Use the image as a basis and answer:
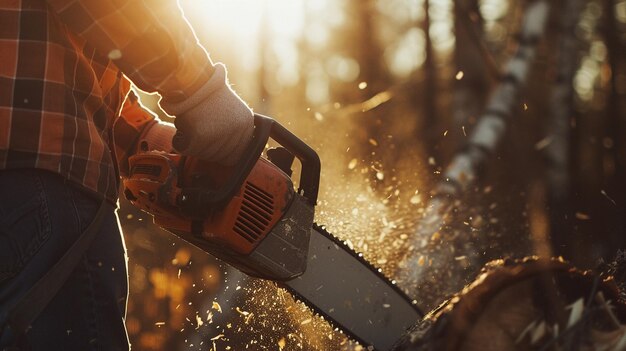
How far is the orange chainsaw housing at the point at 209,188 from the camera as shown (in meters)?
2.20

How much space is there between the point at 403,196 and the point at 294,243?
2446 mm

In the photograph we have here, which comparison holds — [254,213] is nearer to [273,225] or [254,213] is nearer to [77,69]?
[273,225]

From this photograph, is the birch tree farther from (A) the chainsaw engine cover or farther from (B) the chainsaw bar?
(A) the chainsaw engine cover

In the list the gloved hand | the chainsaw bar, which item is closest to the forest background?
the chainsaw bar

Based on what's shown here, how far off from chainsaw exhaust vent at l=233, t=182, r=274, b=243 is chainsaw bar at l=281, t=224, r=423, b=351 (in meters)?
0.30

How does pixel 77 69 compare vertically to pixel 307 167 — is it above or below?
above

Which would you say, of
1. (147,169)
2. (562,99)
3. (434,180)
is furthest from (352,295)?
(562,99)

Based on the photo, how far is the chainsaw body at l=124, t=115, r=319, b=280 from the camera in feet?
7.15

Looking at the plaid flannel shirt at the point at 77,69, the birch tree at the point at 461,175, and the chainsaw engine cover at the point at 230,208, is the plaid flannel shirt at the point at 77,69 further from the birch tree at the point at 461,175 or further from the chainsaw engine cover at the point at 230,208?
the birch tree at the point at 461,175

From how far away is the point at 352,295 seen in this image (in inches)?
103

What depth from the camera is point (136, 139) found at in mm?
2387

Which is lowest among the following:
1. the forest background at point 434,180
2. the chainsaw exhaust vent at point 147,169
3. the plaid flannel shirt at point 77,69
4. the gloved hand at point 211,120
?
the forest background at point 434,180

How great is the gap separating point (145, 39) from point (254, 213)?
76 cm

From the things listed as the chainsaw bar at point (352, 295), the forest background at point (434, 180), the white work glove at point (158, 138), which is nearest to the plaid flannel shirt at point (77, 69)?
the white work glove at point (158, 138)
